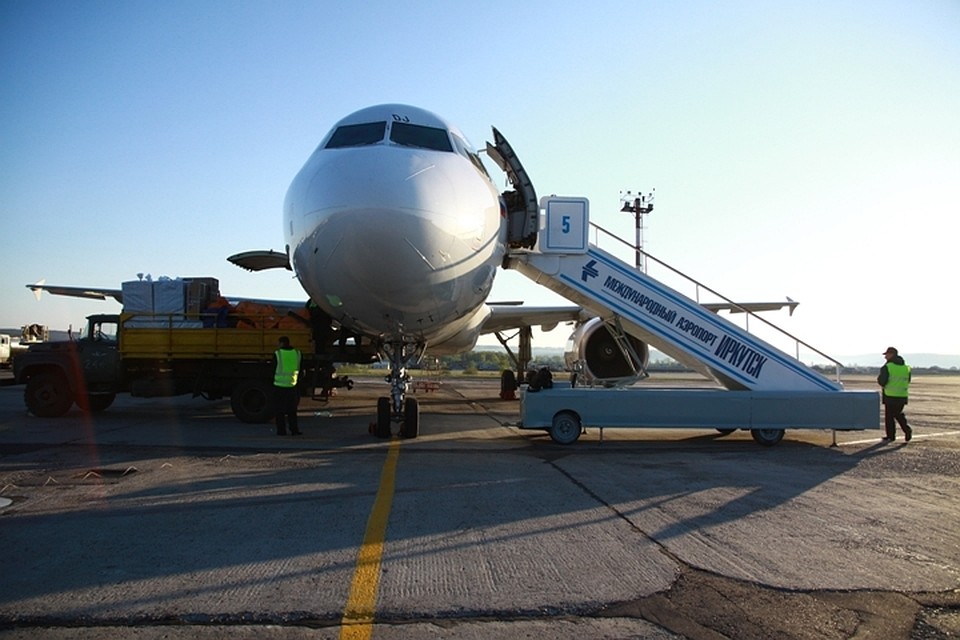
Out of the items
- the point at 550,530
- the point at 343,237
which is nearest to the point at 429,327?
the point at 343,237

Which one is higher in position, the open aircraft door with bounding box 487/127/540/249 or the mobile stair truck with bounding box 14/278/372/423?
the open aircraft door with bounding box 487/127/540/249

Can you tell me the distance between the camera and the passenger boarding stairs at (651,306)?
10953mm

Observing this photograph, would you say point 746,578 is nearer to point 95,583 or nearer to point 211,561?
point 211,561

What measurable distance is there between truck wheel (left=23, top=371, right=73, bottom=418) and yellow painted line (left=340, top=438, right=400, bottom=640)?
33.2 feet

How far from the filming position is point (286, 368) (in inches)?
418

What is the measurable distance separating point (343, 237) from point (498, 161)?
15.7 feet

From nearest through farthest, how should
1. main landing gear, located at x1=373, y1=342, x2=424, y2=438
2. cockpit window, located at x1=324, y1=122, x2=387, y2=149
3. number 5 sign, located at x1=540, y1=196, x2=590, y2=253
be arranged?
cockpit window, located at x1=324, y1=122, x2=387, y2=149 < main landing gear, located at x1=373, y1=342, x2=424, y2=438 < number 5 sign, located at x1=540, y1=196, x2=590, y2=253

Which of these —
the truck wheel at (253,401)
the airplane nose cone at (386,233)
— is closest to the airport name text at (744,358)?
the airplane nose cone at (386,233)

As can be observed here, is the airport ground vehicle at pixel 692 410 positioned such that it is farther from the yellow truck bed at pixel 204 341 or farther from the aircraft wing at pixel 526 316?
the aircraft wing at pixel 526 316

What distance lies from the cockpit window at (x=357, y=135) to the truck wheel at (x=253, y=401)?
214 inches

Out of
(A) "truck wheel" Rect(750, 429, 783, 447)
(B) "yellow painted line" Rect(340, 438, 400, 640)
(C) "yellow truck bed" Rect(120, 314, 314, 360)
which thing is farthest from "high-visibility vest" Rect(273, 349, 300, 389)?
(A) "truck wheel" Rect(750, 429, 783, 447)

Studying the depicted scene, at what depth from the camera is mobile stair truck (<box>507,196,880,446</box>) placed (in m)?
10.1

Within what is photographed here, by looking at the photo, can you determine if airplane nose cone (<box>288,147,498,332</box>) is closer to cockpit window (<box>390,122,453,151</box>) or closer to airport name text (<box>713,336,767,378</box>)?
cockpit window (<box>390,122,453,151</box>)

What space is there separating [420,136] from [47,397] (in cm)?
951
